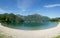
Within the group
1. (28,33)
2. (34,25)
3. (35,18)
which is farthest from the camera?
(34,25)

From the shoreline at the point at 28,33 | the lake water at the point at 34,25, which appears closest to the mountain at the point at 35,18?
the lake water at the point at 34,25

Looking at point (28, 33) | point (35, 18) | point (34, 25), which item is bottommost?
point (28, 33)

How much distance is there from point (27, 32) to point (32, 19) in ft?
1.19

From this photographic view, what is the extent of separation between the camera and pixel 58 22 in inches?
137

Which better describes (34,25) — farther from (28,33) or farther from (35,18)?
(28,33)

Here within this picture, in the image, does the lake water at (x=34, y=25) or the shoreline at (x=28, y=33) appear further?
the lake water at (x=34, y=25)

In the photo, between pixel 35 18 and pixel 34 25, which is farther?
pixel 34 25

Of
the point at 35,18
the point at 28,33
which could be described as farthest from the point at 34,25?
the point at 28,33

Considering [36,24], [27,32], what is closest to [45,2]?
[36,24]

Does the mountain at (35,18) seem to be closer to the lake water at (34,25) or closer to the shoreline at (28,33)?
the lake water at (34,25)

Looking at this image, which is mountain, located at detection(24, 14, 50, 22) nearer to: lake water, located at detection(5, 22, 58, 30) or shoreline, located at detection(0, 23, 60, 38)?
lake water, located at detection(5, 22, 58, 30)

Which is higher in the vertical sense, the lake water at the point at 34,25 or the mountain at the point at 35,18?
the mountain at the point at 35,18

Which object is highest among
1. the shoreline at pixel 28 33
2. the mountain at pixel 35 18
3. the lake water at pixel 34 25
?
the mountain at pixel 35 18

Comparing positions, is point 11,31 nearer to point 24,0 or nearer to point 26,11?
point 26,11
